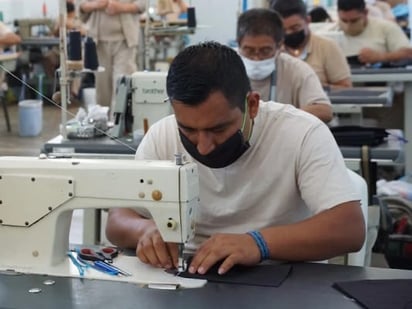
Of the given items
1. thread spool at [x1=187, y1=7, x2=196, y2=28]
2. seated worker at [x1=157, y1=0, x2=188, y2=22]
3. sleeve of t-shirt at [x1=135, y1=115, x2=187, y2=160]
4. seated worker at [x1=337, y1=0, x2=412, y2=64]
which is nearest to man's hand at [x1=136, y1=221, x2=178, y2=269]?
sleeve of t-shirt at [x1=135, y1=115, x2=187, y2=160]

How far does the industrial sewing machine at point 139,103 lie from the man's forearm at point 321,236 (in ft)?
4.15

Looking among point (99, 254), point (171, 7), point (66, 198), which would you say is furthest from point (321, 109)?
point (171, 7)

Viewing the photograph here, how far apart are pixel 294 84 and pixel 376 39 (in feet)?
6.85

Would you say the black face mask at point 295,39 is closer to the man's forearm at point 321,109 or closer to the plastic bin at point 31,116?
the man's forearm at point 321,109

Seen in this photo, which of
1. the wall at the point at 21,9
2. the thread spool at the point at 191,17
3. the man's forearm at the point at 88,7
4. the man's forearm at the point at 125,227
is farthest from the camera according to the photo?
the wall at the point at 21,9

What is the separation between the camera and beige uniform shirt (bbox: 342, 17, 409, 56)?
4910mm

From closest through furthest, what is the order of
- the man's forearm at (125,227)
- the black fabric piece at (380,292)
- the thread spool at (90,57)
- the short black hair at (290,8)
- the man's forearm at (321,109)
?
the black fabric piece at (380,292) → the man's forearm at (125,227) → the man's forearm at (321,109) → the thread spool at (90,57) → the short black hair at (290,8)

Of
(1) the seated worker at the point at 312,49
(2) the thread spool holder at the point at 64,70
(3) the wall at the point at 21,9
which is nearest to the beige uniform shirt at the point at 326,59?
(1) the seated worker at the point at 312,49

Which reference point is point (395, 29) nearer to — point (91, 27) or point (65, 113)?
point (91, 27)

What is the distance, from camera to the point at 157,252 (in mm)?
1483

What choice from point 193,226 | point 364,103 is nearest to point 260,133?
point 193,226

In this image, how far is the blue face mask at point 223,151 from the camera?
1536mm

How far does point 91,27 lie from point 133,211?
3935 mm

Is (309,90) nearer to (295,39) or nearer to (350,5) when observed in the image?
(295,39)
